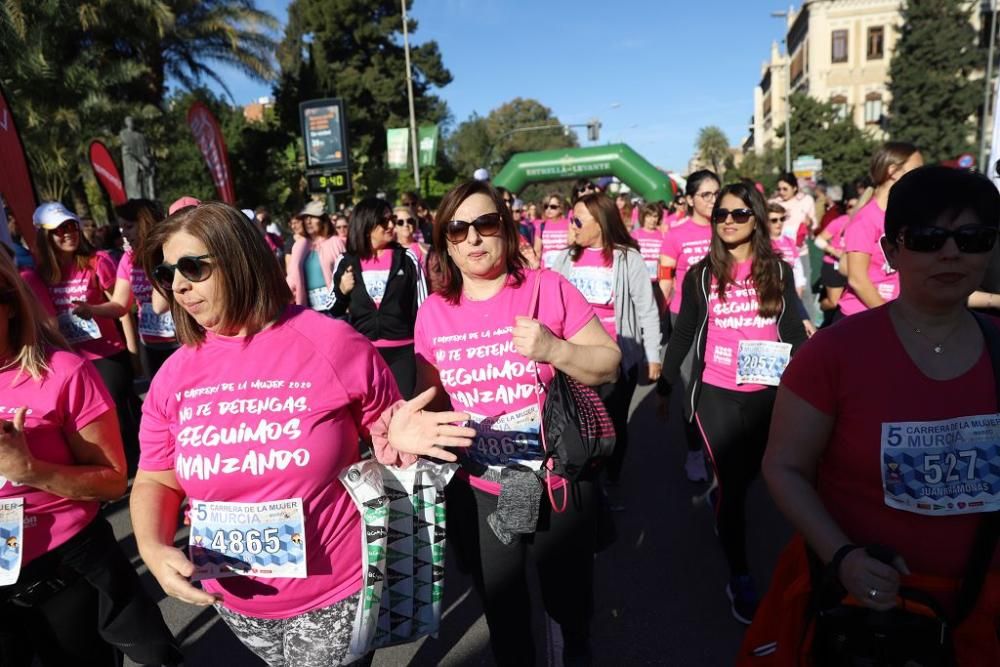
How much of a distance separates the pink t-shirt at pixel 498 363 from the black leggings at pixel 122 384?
3.34m

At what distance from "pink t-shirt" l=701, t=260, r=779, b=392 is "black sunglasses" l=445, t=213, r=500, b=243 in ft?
5.17

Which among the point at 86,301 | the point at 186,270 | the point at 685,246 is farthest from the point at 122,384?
the point at 685,246

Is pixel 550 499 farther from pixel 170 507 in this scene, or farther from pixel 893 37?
pixel 893 37

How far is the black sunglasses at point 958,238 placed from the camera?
1.57 m

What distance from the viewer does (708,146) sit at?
69.6 metres

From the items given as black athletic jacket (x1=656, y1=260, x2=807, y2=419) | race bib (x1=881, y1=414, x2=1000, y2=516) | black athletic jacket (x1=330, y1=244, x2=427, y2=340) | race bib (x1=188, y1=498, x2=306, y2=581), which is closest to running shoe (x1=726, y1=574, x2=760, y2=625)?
black athletic jacket (x1=656, y1=260, x2=807, y2=419)

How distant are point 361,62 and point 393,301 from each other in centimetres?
3633

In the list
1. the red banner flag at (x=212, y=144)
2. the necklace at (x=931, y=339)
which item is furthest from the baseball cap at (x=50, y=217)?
the red banner flag at (x=212, y=144)

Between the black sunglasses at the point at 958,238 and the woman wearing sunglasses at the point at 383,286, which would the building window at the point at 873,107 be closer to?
the woman wearing sunglasses at the point at 383,286

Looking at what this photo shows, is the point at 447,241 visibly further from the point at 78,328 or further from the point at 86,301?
the point at 86,301

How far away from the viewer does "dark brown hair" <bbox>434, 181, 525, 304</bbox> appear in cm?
244

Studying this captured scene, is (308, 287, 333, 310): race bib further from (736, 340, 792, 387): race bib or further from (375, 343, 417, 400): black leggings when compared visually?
(736, 340, 792, 387): race bib

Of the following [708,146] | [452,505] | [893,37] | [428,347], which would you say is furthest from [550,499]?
[708,146]

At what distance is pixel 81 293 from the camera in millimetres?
4902
